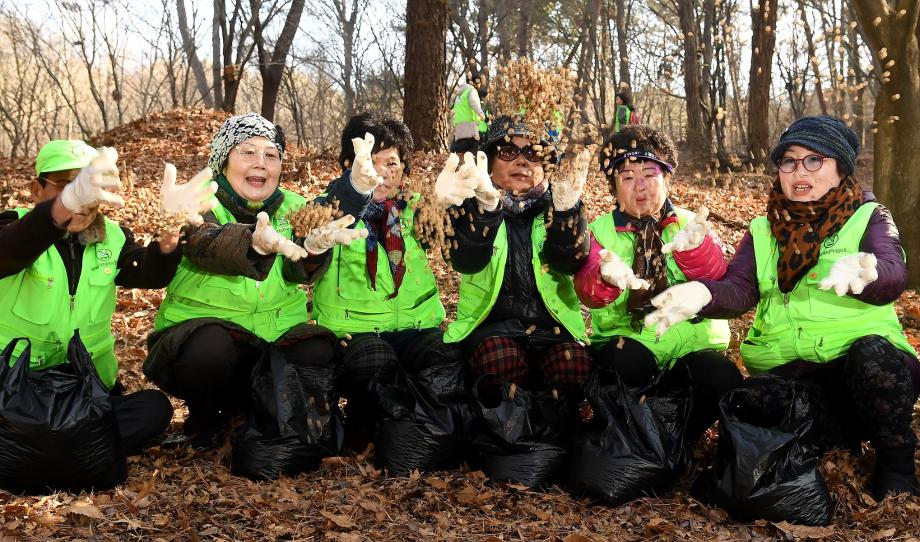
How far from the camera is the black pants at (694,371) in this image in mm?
2984

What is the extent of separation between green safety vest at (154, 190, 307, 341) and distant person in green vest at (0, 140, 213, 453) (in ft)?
0.47

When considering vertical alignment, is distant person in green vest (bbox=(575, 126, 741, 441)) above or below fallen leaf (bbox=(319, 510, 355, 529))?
above

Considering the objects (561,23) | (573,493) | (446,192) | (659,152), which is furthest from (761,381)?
(561,23)

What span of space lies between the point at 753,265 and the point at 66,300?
2.82 metres

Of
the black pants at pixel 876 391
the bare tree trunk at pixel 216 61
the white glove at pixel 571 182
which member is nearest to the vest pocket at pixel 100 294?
the white glove at pixel 571 182

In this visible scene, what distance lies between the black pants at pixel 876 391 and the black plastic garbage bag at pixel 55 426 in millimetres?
2558

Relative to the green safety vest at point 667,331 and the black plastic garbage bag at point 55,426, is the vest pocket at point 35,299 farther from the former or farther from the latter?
the green safety vest at point 667,331

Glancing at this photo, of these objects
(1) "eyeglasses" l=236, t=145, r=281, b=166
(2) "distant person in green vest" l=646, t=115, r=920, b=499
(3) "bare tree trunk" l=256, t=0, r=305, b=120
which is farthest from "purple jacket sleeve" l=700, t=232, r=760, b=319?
(3) "bare tree trunk" l=256, t=0, r=305, b=120

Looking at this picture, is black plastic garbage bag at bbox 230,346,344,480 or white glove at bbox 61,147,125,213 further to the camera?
black plastic garbage bag at bbox 230,346,344,480

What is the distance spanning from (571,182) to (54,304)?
2.10 meters

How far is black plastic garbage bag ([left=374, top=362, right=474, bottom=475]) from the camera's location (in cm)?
297

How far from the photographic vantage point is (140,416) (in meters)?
3.00

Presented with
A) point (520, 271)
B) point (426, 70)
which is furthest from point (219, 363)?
point (426, 70)

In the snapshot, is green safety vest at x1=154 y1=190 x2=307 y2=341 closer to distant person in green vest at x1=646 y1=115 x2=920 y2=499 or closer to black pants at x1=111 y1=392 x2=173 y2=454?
black pants at x1=111 y1=392 x2=173 y2=454
